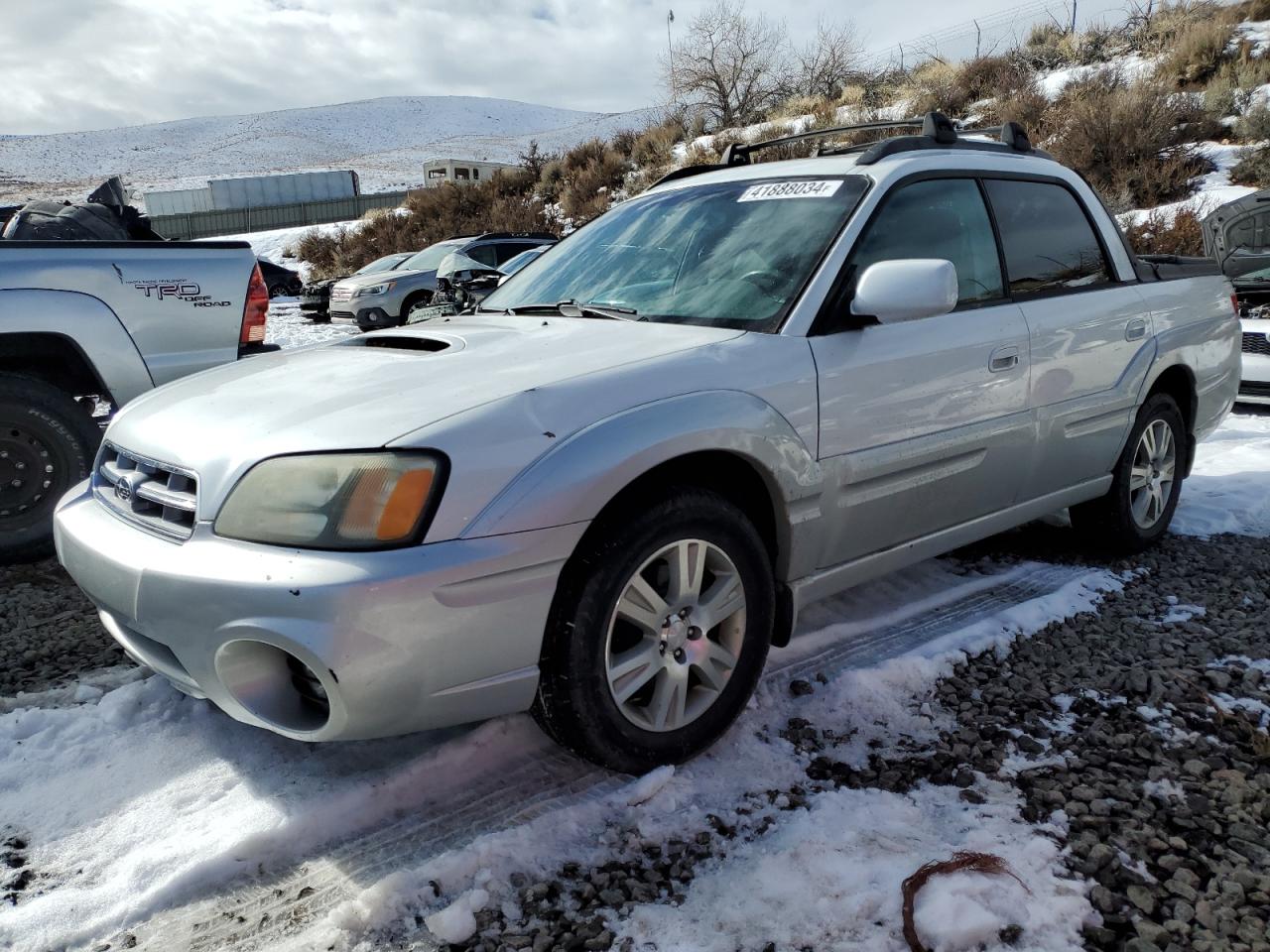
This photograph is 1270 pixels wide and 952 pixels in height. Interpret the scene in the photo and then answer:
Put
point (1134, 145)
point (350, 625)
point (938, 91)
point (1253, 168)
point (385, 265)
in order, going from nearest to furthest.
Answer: point (350, 625)
point (1253, 168)
point (1134, 145)
point (385, 265)
point (938, 91)

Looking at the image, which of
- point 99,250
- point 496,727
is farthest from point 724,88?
point 496,727

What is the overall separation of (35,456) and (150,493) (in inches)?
92.5

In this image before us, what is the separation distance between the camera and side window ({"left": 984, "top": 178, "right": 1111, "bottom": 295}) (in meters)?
3.59

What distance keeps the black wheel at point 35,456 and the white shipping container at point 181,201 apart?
41.4m

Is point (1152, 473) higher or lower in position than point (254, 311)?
lower

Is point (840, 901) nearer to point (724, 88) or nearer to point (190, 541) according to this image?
point (190, 541)

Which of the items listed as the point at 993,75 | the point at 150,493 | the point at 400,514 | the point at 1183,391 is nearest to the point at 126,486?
the point at 150,493

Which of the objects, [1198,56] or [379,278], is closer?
[379,278]

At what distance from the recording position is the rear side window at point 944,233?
10.2ft

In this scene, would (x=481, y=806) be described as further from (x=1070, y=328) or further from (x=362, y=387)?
(x=1070, y=328)

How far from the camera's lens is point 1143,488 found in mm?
4312

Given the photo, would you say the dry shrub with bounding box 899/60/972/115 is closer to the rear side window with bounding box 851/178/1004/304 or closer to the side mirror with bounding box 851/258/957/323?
the rear side window with bounding box 851/178/1004/304

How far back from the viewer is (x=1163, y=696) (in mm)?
2928

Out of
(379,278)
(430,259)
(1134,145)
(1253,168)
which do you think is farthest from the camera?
(430,259)
